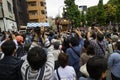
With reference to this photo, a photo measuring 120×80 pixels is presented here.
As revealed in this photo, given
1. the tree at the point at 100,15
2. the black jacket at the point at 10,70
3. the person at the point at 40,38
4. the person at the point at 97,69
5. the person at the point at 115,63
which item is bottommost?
the tree at the point at 100,15

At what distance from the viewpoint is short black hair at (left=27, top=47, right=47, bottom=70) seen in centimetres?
468

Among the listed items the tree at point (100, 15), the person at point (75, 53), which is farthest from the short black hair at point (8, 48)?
the tree at point (100, 15)

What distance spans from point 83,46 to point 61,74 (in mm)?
2685

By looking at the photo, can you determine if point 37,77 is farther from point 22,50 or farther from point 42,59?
point 22,50

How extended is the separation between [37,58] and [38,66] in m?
0.12

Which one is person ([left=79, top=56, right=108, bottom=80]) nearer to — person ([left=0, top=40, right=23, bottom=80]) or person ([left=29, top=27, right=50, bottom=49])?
person ([left=0, top=40, right=23, bottom=80])

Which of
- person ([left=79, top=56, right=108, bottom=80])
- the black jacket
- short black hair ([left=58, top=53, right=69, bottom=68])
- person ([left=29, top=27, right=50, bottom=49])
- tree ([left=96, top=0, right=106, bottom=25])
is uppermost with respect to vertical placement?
person ([left=29, top=27, right=50, bottom=49])

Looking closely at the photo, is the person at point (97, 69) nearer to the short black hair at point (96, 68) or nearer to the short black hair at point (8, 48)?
the short black hair at point (96, 68)

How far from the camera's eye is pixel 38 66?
4711mm

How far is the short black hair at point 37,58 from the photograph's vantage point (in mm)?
4676

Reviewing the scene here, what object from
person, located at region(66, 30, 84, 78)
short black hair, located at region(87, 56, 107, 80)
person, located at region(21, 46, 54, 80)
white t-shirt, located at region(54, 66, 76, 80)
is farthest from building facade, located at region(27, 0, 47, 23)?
short black hair, located at region(87, 56, 107, 80)

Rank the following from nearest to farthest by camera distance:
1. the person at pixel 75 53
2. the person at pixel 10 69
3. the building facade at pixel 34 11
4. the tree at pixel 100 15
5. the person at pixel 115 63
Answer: the person at pixel 10 69 → the person at pixel 115 63 → the person at pixel 75 53 → the tree at pixel 100 15 → the building facade at pixel 34 11

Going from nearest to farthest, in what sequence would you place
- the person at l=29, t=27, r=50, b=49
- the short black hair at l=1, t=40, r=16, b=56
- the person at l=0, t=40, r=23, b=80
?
the person at l=0, t=40, r=23, b=80, the short black hair at l=1, t=40, r=16, b=56, the person at l=29, t=27, r=50, b=49

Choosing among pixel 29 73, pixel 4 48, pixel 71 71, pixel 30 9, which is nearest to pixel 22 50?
pixel 71 71
